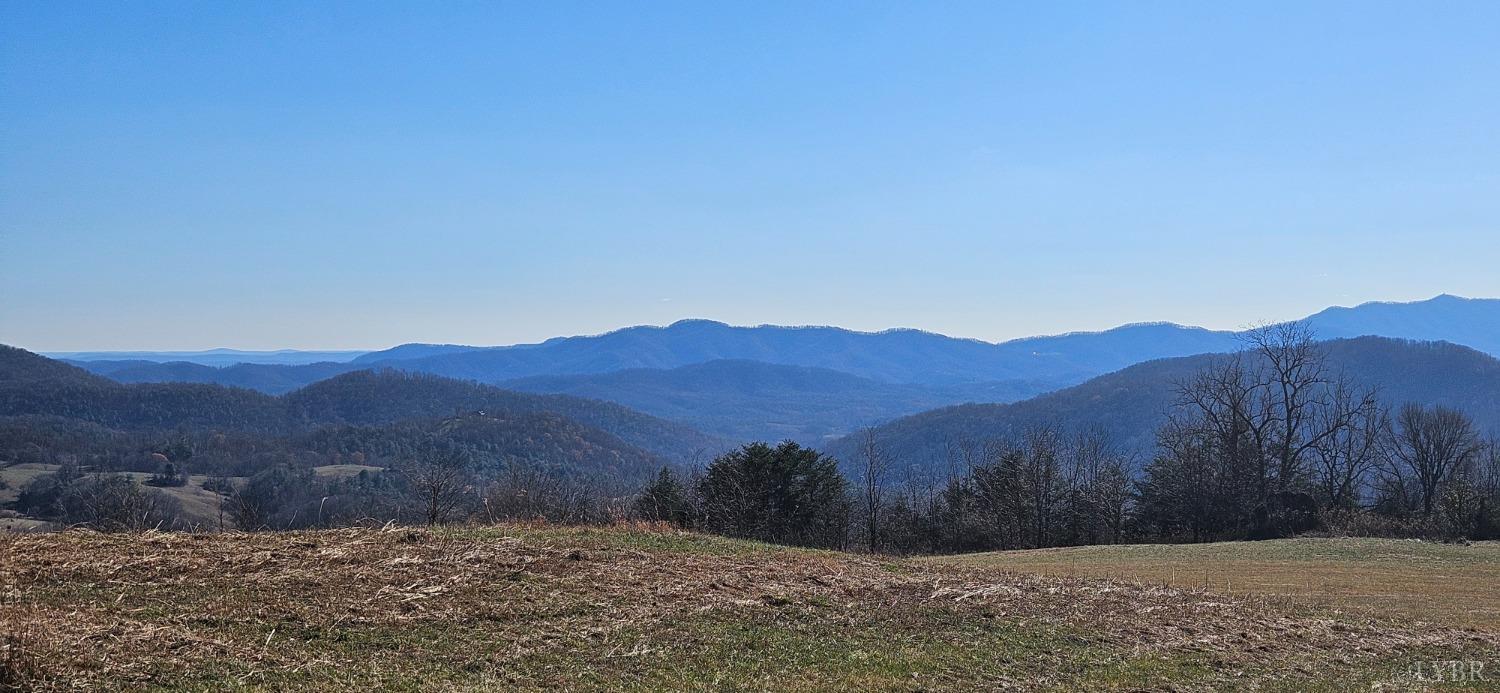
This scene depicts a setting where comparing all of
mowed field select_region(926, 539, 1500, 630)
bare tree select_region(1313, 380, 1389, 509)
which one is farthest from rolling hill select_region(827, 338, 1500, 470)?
mowed field select_region(926, 539, 1500, 630)

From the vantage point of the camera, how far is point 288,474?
113375 mm

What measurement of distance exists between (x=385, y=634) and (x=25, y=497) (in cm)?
9088

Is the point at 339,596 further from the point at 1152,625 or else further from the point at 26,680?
the point at 1152,625

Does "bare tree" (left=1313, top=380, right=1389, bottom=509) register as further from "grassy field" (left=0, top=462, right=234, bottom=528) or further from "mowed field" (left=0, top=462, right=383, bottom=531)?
"grassy field" (left=0, top=462, right=234, bottom=528)

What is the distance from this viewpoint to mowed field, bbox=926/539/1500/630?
1916 centimetres

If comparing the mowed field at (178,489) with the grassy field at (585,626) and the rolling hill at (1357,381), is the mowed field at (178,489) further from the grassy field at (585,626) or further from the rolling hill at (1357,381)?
the rolling hill at (1357,381)

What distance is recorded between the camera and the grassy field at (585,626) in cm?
970

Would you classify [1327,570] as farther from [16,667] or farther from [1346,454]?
[1346,454]

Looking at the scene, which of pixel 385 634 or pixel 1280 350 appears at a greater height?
pixel 1280 350

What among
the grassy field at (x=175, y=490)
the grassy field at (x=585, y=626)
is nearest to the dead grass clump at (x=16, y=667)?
the grassy field at (x=585, y=626)

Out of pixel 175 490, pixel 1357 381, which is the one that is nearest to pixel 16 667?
pixel 175 490

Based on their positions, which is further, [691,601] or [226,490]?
[226,490]

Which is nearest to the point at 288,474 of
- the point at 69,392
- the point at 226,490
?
the point at 226,490

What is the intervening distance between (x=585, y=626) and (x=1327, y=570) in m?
23.5
